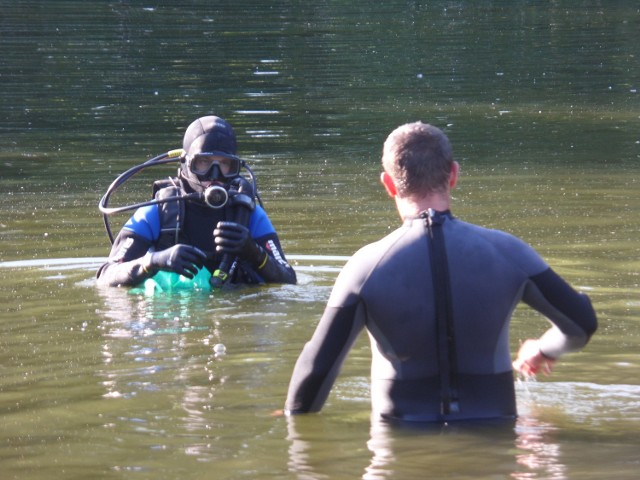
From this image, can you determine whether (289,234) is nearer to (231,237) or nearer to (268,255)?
(268,255)

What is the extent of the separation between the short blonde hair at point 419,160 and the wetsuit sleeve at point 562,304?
1.55ft

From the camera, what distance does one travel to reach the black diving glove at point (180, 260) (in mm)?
7953

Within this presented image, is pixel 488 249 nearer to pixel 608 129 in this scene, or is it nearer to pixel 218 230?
pixel 218 230

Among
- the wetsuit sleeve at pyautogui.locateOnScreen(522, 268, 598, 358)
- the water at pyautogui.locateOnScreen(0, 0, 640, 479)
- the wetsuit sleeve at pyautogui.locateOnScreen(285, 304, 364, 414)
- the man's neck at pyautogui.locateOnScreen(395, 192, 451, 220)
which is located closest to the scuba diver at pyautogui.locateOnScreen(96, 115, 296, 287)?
the water at pyautogui.locateOnScreen(0, 0, 640, 479)

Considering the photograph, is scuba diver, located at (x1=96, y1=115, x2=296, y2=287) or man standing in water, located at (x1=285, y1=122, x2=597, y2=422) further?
scuba diver, located at (x1=96, y1=115, x2=296, y2=287)

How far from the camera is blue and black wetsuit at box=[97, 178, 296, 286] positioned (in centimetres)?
852

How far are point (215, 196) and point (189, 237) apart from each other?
516 millimetres

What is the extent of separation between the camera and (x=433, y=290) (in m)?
4.99

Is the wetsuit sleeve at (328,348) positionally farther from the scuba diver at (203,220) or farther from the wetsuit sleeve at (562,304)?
the scuba diver at (203,220)

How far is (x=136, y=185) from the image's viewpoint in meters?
13.1

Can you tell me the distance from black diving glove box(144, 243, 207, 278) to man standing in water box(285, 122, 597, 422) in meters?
2.96

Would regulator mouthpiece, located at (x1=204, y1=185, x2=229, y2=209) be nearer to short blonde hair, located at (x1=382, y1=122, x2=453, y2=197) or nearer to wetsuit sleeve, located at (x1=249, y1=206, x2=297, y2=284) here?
wetsuit sleeve, located at (x1=249, y1=206, x2=297, y2=284)

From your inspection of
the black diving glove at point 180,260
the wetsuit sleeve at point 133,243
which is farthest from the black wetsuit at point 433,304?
the wetsuit sleeve at point 133,243

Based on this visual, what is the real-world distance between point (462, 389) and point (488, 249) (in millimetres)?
525
